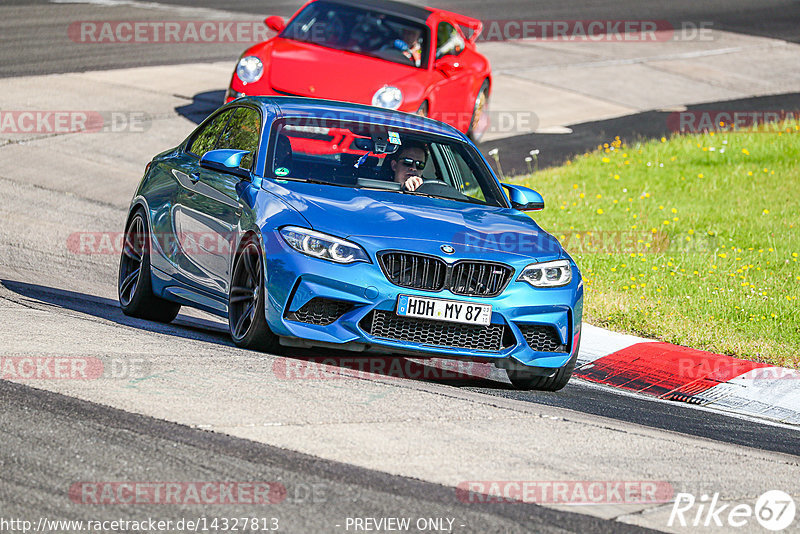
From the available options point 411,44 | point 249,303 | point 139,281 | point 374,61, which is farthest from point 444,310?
point 411,44

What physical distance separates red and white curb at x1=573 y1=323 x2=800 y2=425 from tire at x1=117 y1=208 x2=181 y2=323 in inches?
120

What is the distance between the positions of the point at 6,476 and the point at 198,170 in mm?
4107

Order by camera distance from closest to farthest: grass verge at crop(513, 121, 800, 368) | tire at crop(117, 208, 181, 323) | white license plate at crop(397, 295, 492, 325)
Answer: white license plate at crop(397, 295, 492, 325)
tire at crop(117, 208, 181, 323)
grass verge at crop(513, 121, 800, 368)

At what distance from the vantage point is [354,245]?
713 centimetres

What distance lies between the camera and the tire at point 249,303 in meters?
7.34

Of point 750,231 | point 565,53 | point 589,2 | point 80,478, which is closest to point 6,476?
point 80,478

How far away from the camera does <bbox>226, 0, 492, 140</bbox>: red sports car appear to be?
14.7 metres

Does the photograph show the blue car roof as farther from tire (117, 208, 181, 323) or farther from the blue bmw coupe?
tire (117, 208, 181, 323)

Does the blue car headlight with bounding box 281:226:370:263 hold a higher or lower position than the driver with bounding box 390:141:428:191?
lower

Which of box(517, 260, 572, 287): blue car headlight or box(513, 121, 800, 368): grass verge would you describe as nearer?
box(517, 260, 572, 287): blue car headlight

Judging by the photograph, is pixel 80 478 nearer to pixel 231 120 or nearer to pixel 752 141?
pixel 231 120

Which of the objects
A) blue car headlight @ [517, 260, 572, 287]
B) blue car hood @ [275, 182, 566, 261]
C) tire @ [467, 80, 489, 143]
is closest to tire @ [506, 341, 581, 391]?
blue car headlight @ [517, 260, 572, 287]

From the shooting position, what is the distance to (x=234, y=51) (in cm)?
2272

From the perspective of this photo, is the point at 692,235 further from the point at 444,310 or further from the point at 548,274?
the point at 444,310
